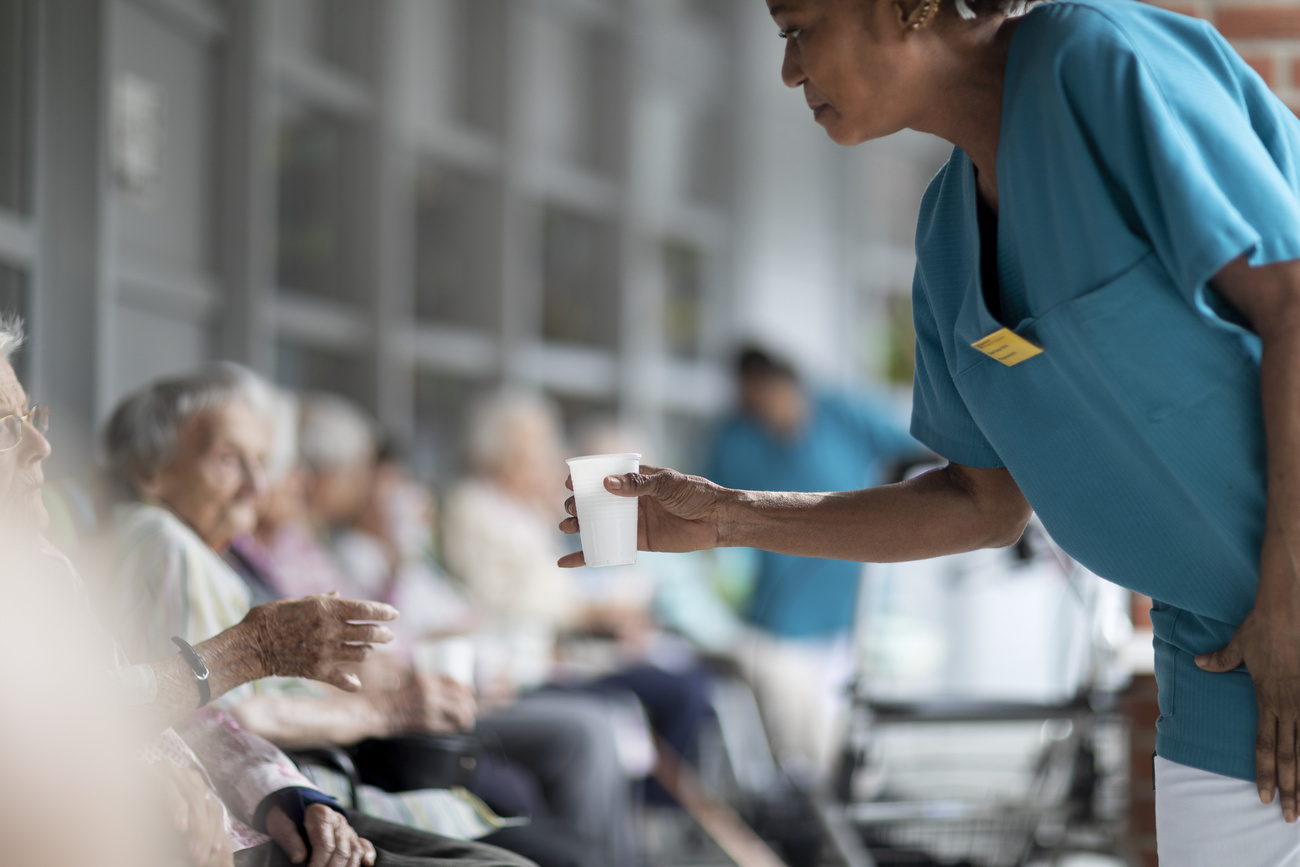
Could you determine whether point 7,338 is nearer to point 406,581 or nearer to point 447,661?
point 447,661

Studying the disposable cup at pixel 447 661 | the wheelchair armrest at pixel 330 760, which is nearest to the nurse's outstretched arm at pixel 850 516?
the wheelchair armrest at pixel 330 760

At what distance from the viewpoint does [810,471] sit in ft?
15.2

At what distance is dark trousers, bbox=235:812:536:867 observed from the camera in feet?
4.41

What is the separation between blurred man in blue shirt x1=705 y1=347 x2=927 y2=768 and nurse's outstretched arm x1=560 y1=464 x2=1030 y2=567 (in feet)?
9.99

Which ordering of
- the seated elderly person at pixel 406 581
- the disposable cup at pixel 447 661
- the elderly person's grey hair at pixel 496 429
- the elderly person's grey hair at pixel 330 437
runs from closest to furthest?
the disposable cup at pixel 447 661 → the seated elderly person at pixel 406 581 → the elderly person's grey hair at pixel 330 437 → the elderly person's grey hair at pixel 496 429

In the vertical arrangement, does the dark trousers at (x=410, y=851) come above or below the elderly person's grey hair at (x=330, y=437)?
below

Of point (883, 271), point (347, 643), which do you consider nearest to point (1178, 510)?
point (347, 643)

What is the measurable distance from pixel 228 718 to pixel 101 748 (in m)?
0.56

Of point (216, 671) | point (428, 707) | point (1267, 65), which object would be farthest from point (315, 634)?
point (1267, 65)

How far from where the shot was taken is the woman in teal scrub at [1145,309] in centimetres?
91

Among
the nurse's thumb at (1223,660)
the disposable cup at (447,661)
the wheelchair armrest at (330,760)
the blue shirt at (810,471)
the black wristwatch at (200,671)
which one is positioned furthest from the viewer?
the blue shirt at (810,471)

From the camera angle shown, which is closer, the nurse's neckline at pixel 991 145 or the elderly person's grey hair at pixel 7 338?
the nurse's neckline at pixel 991 145

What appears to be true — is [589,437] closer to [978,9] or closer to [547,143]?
[547,143]

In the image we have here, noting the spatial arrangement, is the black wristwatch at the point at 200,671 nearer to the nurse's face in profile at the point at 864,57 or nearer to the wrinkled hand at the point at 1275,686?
the nurse's face in profile at the point at 864,57
